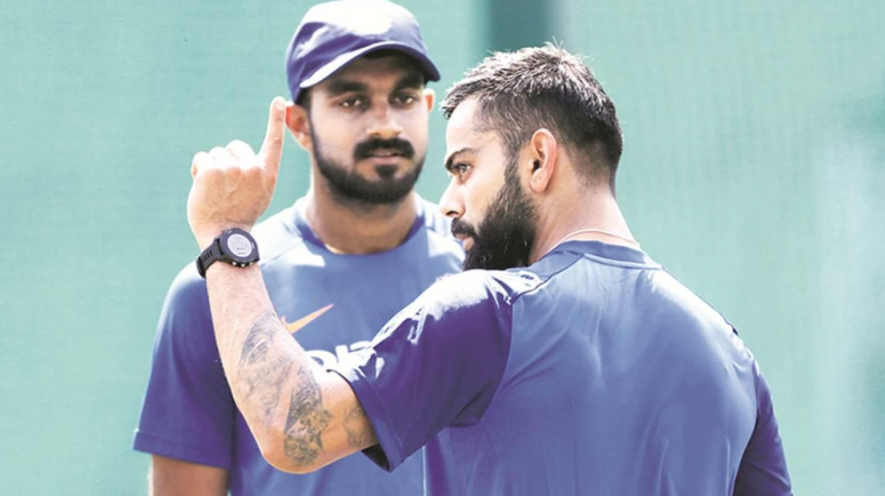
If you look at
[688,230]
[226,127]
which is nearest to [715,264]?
[688,230]

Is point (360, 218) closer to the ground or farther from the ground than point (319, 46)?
closer to the ground

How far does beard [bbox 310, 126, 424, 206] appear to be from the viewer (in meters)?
2.62

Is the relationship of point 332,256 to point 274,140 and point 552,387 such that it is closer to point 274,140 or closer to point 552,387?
point 274,140

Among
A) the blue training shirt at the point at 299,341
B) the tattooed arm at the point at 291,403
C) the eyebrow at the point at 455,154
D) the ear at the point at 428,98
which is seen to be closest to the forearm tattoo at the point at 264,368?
the tattooed arm at the point at 291,403

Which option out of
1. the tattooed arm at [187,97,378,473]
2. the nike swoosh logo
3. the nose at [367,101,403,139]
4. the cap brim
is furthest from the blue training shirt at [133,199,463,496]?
the tattooed arm at [187,97,378,473]

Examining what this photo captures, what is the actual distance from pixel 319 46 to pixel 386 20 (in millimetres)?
159

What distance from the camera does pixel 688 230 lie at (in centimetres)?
336

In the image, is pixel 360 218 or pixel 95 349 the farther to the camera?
pixel 95 349

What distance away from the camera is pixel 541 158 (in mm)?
1841

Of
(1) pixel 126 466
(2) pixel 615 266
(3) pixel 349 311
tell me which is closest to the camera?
(2) pixel 615 266

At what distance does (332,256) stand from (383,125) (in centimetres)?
31

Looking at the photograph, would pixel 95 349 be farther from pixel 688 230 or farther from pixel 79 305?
pixel 688 230

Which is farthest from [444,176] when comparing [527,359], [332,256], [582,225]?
[527,359]

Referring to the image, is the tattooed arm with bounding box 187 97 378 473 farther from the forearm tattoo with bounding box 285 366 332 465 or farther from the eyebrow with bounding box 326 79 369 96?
the eyebrow with bounding box 326 79 369 96
